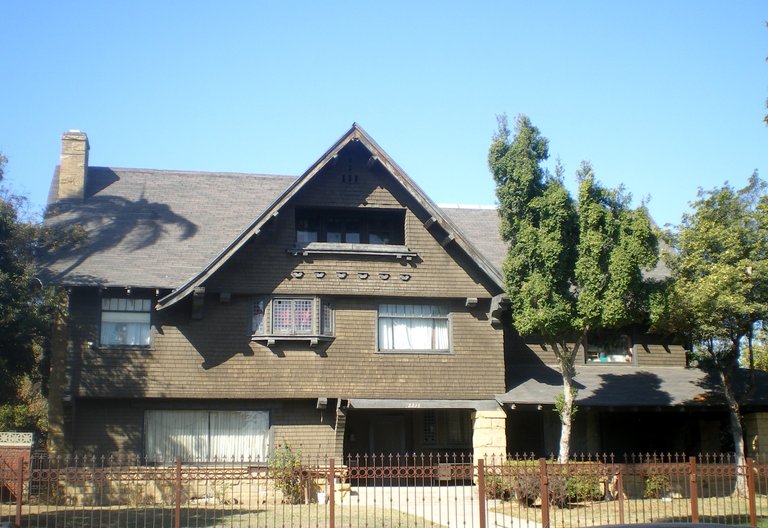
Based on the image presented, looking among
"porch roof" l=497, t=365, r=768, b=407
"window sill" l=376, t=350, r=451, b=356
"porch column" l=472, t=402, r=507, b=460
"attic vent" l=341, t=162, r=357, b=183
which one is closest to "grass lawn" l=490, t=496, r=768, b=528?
"porch column" l=472, t=402, r=507, b=460

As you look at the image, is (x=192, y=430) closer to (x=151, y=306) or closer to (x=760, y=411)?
(x=151, y=306)

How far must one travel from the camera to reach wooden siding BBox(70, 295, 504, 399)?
23406 millimetres

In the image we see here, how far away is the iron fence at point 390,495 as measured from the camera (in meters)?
16.4

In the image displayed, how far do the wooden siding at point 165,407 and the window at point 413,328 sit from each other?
260 centimetres

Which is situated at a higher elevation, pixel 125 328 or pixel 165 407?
pixel 125 328

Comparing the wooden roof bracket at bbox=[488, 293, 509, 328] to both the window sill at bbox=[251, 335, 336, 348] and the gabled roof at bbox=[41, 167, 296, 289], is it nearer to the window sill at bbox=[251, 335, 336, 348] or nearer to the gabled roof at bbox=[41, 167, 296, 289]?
the window sill at bbox=[251, 335, 336, 348]

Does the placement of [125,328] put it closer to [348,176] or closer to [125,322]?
[125,322]

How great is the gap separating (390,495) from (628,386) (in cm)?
1020

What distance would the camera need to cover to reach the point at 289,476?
21.7 m

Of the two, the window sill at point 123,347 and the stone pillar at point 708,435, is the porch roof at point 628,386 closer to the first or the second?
the stone pillar at point 708,435

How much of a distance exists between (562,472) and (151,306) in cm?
1196

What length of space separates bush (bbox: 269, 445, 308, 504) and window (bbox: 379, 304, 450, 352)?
3854mm

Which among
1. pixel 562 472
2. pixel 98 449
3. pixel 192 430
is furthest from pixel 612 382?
pixel 98 449

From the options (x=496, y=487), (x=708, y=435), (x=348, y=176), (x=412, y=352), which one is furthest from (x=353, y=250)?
(x=708, y=435)
